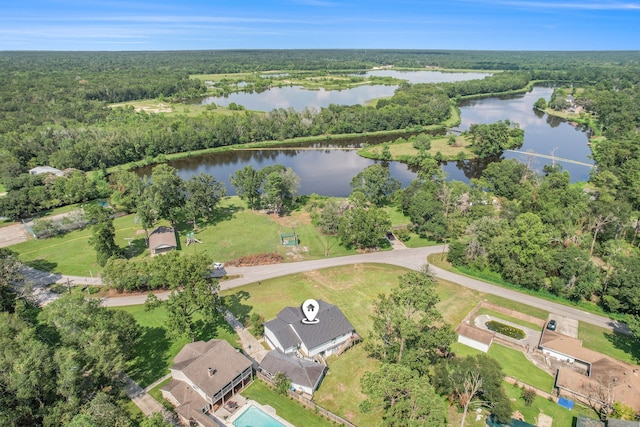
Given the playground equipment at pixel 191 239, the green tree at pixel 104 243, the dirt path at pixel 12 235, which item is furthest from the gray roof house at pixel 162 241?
the dirt path at pixel 12 235

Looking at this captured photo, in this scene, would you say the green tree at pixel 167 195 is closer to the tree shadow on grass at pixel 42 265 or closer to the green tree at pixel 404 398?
the tree shadow on grass at pixel 42 265

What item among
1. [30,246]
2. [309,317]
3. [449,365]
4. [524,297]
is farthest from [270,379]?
[30,246]

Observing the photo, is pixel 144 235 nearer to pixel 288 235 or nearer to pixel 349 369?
pixel 288 235

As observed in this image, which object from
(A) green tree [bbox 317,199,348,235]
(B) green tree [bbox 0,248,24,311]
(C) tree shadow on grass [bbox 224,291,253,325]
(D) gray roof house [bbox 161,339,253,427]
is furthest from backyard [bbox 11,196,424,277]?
(D) gray roof house [bbox 161,339,253,427]

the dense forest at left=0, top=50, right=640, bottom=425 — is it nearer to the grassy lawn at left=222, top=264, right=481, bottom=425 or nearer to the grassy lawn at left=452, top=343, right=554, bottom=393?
the grassy lawn at left=222, top=264, right=481, bottom=425

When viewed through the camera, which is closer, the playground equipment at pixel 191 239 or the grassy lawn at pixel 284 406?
the grassy lawn at pixel 284 406

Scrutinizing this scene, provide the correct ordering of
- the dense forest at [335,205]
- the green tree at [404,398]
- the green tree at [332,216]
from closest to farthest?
the green tree at [404,398] → the dense forest at [335,205] → the green tree at [332,216]
